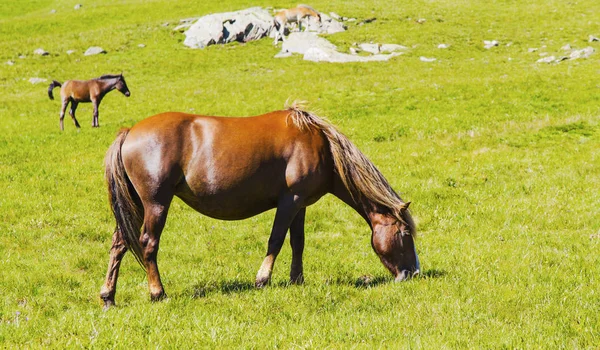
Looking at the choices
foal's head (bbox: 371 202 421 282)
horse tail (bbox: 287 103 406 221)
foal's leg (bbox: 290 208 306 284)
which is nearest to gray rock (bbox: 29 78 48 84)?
horse tail (bbox: 287 103 406 221)

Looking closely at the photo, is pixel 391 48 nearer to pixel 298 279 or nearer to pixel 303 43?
pixel 303 43

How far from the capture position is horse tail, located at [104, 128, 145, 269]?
7707 mm

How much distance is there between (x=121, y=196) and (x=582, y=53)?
3696 centimetres

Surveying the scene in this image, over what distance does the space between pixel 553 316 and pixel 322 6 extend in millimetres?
57462

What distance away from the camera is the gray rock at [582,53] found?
3616 cm

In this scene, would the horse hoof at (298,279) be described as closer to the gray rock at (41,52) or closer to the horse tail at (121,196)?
the horse tail at (121,196)

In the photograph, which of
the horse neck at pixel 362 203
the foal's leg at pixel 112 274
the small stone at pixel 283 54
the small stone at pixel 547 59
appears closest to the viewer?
the foal's leg at pixel 112 274

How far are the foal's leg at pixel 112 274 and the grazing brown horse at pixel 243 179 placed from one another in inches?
0.6

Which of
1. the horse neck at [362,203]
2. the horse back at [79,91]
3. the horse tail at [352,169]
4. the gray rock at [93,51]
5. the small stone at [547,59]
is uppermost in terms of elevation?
the horse tail at [352,169]

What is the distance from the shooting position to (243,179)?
8047 millimetres

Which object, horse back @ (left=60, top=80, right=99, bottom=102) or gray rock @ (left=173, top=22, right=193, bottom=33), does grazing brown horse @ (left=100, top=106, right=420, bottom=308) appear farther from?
gray rock @ (left=173, top=22, right=193, bottom=33)

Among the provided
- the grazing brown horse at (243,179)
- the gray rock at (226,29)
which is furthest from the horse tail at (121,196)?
the gray rock at (226,29)

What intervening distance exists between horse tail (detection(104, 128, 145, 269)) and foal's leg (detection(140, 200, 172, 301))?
184 mm

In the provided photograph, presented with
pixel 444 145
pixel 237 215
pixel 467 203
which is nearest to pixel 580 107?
pixel 444 145
